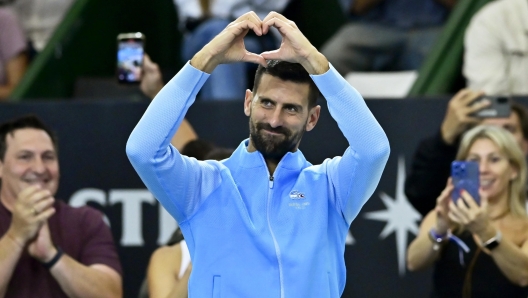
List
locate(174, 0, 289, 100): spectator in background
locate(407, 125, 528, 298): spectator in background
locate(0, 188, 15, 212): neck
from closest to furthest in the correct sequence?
locate(407, 125, 528, 298): spectator in background < locate(0, 188, 15, 212): neck < locate(174, 0, 289, 100): spectator in background

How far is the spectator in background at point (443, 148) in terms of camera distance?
5227 millimetres

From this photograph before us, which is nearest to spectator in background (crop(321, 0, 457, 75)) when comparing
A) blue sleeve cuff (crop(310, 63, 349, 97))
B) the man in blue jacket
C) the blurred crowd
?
the blurred crowd

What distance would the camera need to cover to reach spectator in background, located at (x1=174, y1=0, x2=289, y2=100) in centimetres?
657

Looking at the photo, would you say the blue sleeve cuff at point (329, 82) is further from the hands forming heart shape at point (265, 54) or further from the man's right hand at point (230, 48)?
the man's right hand at point (230, 48)

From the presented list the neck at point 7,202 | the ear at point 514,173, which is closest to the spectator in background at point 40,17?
the neck at point 7,202

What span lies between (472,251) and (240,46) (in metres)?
1.99

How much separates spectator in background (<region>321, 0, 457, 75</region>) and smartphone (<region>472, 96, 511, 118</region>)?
4.98 feet

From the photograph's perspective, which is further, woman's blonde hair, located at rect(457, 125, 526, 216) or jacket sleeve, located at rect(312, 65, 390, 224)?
woman's blonde hair, located at rect(457, 125, 526, 216)

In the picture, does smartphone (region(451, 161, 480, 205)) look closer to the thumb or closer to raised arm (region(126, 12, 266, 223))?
the thumb

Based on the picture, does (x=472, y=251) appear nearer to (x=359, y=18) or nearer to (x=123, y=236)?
(x=123, y=236)

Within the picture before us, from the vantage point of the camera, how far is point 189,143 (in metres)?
5.22

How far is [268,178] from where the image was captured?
3385mm

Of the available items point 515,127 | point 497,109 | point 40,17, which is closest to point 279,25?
point 497,109

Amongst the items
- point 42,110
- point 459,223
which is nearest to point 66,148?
point 42,110
